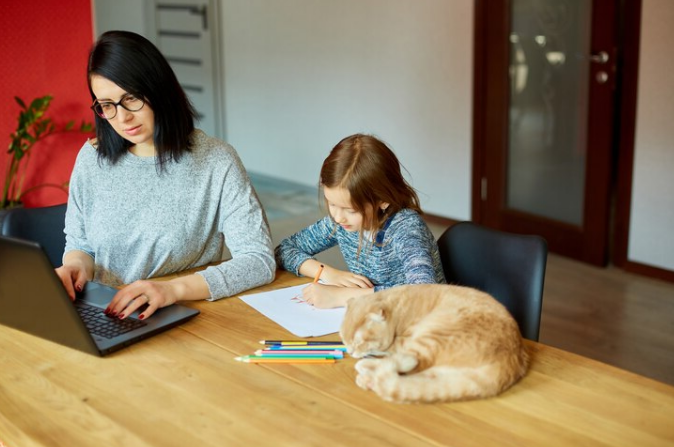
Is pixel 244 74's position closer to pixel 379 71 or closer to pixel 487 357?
pixel 379 71

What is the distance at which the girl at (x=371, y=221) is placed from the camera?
1.78m

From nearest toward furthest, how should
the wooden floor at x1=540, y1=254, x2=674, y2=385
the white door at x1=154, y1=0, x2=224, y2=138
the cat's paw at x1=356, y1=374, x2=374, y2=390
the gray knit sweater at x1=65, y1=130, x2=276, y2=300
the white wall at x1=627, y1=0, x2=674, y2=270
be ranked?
the cat's paw at x1=356, y1=374, x2=374, y2=390
the gray knit sweater at x1=65, y1=130, x2=276, y2=300
the wooden floor at x1=540, y1=254, x2=674, y2=385
the white wall at x1=627, y1=0, x2=674, y2=270
the white door at x1=154, y1=0, x2=224, y2=138

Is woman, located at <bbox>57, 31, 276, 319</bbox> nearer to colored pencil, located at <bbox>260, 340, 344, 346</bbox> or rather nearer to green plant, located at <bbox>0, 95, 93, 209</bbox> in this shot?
colored pencil, located at <bbox>260, 340, 344, 346</bbox>

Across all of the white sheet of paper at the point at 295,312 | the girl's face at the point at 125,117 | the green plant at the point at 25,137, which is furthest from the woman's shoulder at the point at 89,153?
the green plant at the point at 25,137

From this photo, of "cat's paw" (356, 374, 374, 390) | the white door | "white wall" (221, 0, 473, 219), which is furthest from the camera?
the white door

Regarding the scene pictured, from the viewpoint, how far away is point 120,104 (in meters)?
1.81

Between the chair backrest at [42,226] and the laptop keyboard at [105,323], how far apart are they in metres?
0.57

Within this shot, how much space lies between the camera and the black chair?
177cm

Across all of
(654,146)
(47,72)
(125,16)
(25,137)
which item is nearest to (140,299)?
(25,137)

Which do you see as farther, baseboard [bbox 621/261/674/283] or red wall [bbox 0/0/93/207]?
baseboard [bbox 621/261/674/283]

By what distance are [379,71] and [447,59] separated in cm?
57

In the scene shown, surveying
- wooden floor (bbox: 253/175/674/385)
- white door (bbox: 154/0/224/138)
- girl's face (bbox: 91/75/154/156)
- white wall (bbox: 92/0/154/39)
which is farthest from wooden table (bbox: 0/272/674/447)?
white wall (bbox: 92/0/154/39)

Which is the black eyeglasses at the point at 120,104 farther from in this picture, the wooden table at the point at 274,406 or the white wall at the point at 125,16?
the white wall at the point at 125,16

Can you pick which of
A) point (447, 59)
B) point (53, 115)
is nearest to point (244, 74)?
point (447, 59)
